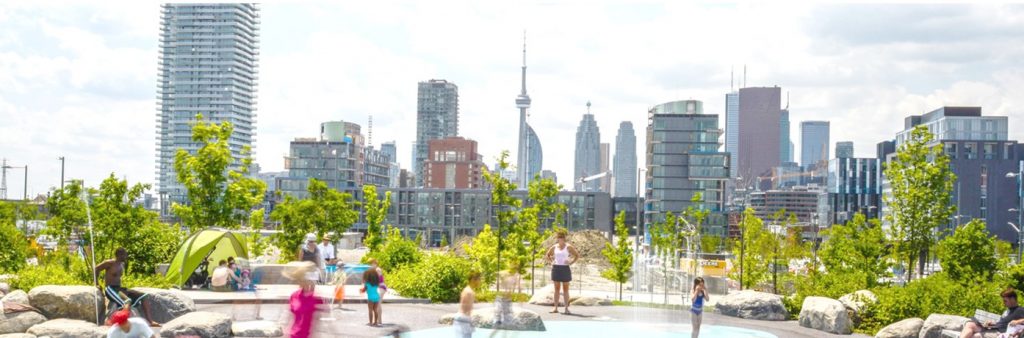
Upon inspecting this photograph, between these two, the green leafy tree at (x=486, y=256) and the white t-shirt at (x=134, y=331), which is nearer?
the white t-shirt at (x=134, y=331)

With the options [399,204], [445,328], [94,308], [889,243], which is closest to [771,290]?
[889,243]

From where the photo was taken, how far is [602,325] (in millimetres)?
22766

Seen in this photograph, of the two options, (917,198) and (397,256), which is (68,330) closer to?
(397,256)

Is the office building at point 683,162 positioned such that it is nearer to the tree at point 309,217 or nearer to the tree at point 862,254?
the tree at point 309,217

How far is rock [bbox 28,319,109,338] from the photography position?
1816 cm

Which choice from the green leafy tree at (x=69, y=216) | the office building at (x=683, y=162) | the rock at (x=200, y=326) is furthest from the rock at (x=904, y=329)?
the office building at (x=683, y=162)

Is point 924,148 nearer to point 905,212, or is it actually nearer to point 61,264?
point 905,212

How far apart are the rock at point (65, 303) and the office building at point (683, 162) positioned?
142265 mm

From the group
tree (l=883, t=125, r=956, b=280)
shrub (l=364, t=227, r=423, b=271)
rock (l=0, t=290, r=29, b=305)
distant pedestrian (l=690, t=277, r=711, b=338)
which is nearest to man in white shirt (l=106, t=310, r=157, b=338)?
rock (l=0, t=290, r=29, b=305)

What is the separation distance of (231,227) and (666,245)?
18.2 m

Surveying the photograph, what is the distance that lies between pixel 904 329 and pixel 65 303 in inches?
688

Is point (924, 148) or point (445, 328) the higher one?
point (924, 148)

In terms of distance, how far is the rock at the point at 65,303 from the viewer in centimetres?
1994

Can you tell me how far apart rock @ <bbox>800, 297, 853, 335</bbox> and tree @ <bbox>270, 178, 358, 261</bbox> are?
20653 mm
